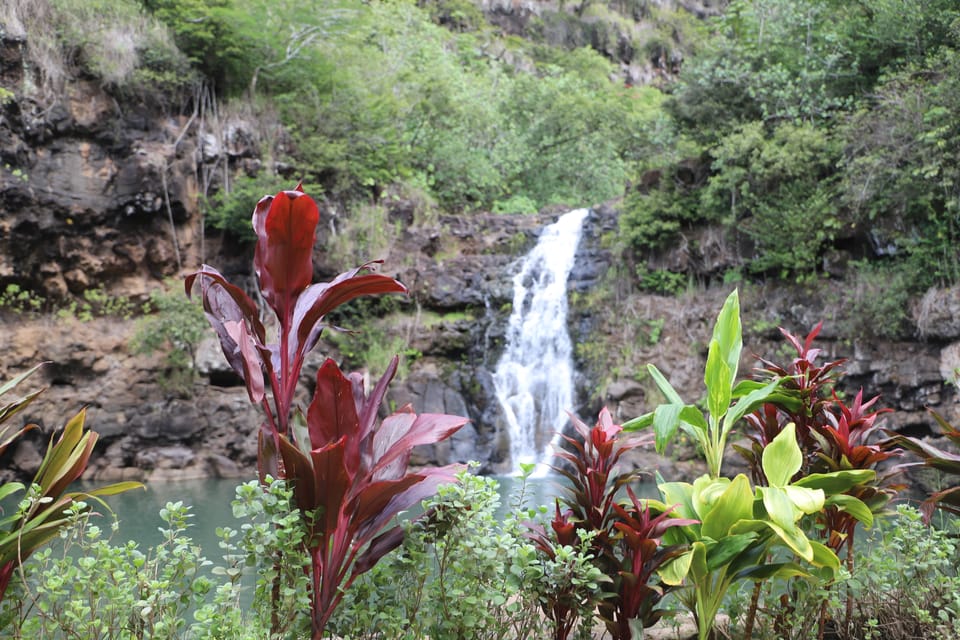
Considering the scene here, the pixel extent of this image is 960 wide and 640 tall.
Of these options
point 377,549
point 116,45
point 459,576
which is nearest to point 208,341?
point 116,45

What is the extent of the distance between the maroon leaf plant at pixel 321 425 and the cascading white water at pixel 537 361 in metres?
9.46

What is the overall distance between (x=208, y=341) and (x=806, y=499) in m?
11.7

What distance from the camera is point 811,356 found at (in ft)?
8.16

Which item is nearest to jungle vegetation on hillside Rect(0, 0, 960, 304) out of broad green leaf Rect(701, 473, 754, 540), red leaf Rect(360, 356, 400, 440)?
broad green leaf Rect(701, 473, 754, 540)

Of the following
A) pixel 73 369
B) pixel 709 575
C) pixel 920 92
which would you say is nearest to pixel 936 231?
pixel 920 92

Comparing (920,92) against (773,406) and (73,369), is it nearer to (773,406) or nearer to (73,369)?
(773,406)

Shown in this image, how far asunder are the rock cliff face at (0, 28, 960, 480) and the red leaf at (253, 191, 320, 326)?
31.2ft

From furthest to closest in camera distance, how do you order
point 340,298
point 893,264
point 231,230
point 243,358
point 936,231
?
point 231,230, point 893,264, point 936,231, point 340,298, point 243,358

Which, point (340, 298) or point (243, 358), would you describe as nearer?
point (243, 358)

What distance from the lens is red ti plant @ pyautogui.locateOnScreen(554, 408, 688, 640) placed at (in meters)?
1.93

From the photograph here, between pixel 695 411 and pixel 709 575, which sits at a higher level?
pixel 695 411

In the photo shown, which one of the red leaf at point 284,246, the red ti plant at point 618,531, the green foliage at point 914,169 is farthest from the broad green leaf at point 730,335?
the green foliage at point 914,169

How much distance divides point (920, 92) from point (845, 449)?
9781 millimetres

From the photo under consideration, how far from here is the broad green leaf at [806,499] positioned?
1.78 meters
